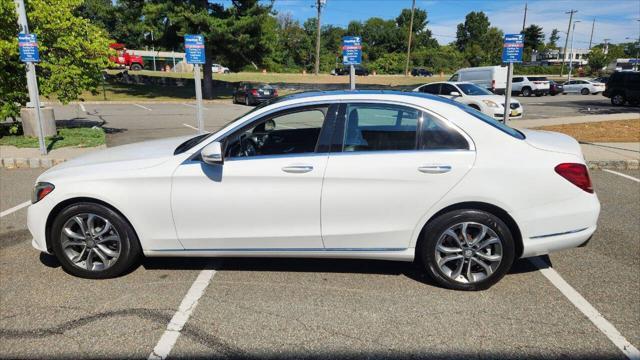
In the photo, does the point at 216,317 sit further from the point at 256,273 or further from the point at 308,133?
the point at 308,133

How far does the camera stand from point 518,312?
3375mm

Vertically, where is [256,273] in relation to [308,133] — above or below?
below

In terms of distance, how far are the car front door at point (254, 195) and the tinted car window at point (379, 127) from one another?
21 centimetres

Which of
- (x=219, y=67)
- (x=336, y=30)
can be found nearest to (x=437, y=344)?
(x=219, y=67)

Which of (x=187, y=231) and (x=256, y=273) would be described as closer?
(x=187, y=231)

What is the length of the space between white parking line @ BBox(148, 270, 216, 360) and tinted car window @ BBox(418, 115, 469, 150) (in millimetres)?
2138

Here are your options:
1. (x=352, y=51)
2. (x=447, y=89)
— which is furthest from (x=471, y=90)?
(x=352, y=51)

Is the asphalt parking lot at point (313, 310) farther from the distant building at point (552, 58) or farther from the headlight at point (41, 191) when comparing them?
the distant building at point (552, 58)

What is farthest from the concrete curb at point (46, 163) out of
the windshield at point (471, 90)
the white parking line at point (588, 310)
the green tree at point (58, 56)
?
the windshield at point (471, 90)

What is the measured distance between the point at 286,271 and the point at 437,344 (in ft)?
5.09

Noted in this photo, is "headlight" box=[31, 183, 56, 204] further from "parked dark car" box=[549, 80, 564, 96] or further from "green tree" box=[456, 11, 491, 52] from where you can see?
"green tree" box=[456, 11, 491, 52]

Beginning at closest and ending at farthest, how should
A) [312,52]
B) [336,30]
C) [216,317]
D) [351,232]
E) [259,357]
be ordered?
[259,357]
[216,317]
[351,232]
[312,52]
[336,30]

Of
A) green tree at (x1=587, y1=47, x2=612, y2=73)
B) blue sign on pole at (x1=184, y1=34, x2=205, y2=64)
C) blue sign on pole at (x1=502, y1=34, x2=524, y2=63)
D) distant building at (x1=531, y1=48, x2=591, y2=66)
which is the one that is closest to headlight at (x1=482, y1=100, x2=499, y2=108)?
blue sign on pole at (x1=502, y1=34, x2=524, y2=63)

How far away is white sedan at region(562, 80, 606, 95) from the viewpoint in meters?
34.6
